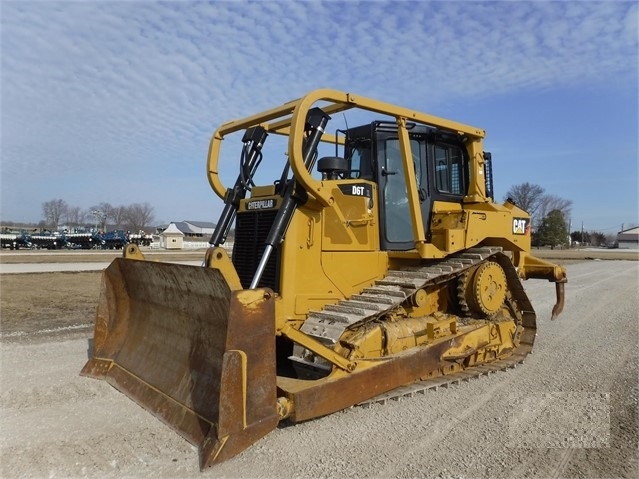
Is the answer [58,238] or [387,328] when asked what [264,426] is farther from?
[58,238]

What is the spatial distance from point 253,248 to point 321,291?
0.91m

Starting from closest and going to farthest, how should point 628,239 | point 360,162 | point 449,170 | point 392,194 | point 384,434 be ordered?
point 384,434, point 392,194, point 360,162, point 449,170, point 628,239

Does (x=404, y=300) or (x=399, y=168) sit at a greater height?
(x=399, y=168)

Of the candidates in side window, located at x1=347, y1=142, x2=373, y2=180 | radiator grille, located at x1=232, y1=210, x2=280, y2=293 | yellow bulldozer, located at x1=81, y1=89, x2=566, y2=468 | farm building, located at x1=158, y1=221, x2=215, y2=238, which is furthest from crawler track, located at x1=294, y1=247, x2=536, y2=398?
farm building, located at x1=158, y1=221, x2=215, y2=238

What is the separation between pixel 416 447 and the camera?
4.02 m

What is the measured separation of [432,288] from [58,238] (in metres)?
53.7

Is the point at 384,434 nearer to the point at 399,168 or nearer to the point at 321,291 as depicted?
the point at 321,291

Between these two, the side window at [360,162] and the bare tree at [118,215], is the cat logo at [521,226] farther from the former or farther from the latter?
the bare tree at [118,215]

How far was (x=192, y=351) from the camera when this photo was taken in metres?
4.66

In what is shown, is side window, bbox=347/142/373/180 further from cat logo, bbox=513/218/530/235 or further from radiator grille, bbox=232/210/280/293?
cat logo, bbox=513/218/530/235

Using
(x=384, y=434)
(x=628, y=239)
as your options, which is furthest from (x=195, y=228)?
(x=384, y=434)

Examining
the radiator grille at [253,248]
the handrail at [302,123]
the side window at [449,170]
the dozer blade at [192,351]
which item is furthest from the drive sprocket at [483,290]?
the dozer blade at [192,351]

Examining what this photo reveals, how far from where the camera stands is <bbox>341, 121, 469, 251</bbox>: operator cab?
19.5 feet

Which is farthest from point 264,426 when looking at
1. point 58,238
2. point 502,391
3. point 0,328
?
point 58,238
